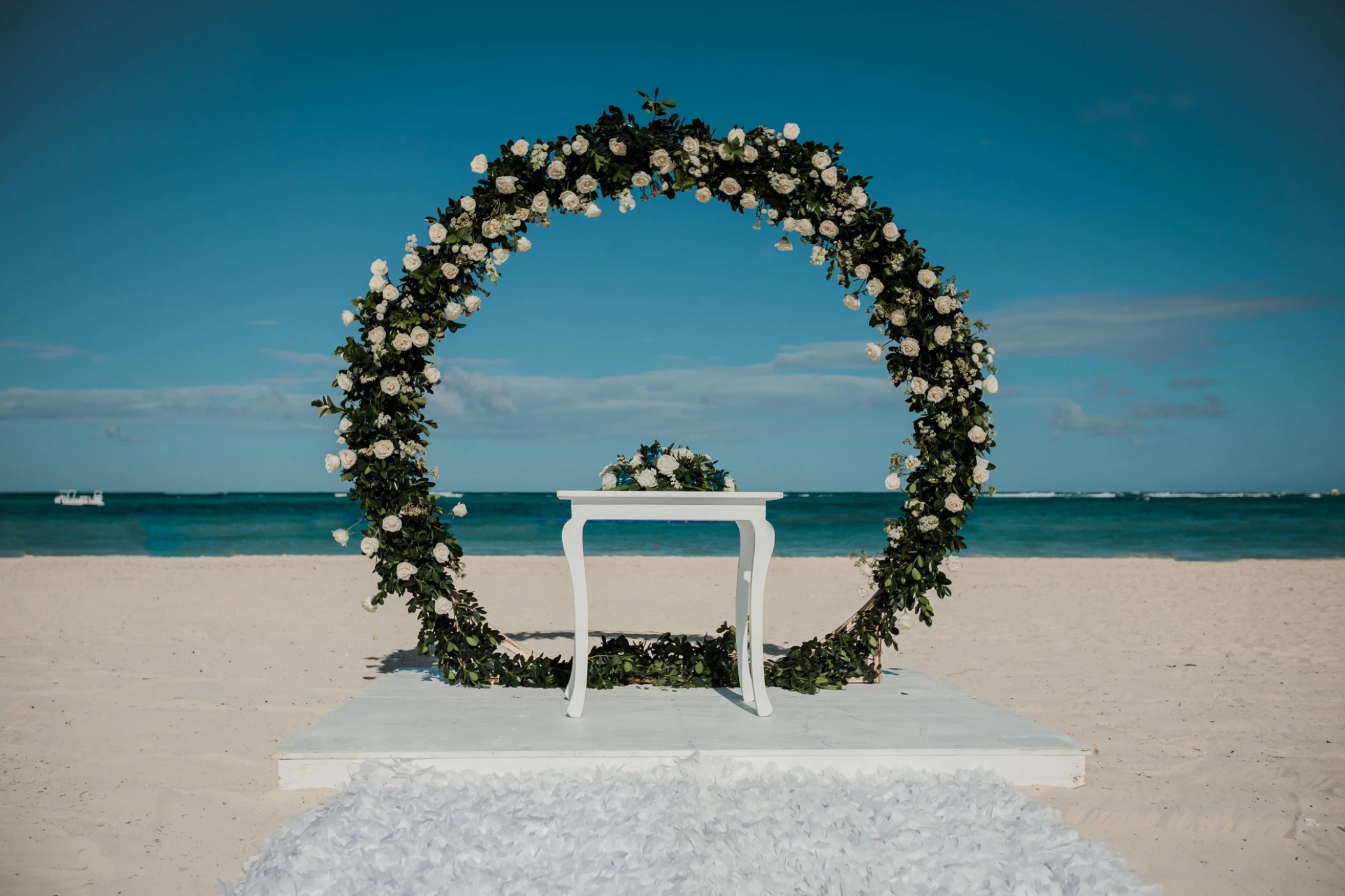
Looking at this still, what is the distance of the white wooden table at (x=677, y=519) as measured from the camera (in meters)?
4.20

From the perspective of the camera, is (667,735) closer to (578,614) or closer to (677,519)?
(578,614)

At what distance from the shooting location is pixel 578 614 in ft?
13.8

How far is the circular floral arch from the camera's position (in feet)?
15.3

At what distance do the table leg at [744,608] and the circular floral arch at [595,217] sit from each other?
0.39 metres

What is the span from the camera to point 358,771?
371cm

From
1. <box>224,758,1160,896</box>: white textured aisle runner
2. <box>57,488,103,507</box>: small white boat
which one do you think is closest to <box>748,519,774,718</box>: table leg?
Result: <box>224,758,1160,896</box>: white textured aisle runner

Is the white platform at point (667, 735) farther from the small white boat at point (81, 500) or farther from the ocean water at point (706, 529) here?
the small white boat at point (81, 500)

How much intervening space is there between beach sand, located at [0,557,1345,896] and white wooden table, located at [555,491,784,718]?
1290mm

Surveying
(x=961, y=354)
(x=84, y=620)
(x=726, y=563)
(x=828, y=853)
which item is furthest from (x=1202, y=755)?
(x=726, y=563)

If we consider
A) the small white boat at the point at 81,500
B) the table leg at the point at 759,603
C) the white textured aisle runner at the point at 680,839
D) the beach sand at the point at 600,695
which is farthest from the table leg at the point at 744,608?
the small white boat at the point at 81,500

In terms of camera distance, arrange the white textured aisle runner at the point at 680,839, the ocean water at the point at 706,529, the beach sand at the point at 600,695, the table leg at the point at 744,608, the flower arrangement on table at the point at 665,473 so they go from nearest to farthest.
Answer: the white textured aisle runner at the point at 680,839 → the beach sand at the point at 600,695 → the flower arrangement on table at the point at 665,473 → the table leg at the point at 744,608 → the ocean water at the point at 706,529

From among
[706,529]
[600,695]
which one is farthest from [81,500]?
[600,695]

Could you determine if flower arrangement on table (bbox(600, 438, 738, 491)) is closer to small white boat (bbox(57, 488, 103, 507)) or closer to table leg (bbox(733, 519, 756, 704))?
table leg (bbox(733, 519, 756, 704))

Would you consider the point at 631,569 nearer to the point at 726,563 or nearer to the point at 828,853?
the point at 726,563
